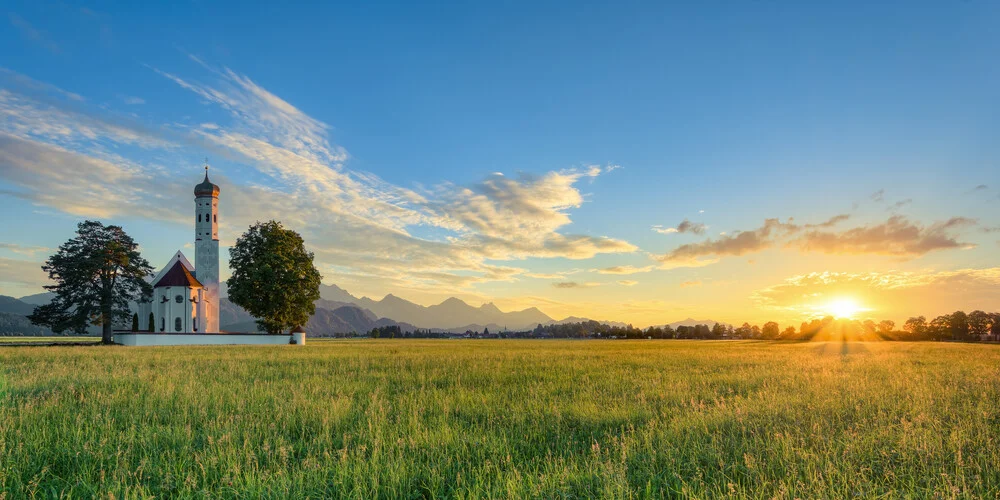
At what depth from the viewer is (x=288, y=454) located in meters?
7.03

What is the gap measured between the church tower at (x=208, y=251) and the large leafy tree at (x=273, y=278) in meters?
16.3

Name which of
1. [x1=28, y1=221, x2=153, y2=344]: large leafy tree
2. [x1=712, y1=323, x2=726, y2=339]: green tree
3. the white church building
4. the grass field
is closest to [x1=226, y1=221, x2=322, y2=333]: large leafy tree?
the white church building

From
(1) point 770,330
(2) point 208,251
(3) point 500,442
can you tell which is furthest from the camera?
(1) point 770,330

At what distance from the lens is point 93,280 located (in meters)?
55.2

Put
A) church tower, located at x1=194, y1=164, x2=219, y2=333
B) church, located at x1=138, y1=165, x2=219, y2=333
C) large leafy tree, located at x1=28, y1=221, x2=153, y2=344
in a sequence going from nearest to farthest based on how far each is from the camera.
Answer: large leafy tree, located at x1=28, y1=221, x2=153, y2=344, church, located at x1=138, y1=165, x2=219, y2=333, church tower, located at x1=194, y1=164, x2=219, y2=333

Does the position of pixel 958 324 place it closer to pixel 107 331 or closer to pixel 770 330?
pixel 770 330

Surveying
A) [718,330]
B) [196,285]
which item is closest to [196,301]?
[196,285]

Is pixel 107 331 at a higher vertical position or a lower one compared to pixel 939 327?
higher

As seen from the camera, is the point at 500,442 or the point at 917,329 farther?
the point at 917,329

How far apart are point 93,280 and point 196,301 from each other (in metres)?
13.5

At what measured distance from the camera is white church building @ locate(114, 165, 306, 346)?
5634 centimetres

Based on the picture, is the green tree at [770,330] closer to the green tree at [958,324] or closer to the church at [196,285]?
the green tree at [958,324]

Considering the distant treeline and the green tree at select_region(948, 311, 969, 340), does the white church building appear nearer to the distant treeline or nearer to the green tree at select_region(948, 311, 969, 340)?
the distant treeline

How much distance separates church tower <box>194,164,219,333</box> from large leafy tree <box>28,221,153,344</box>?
14.1m
